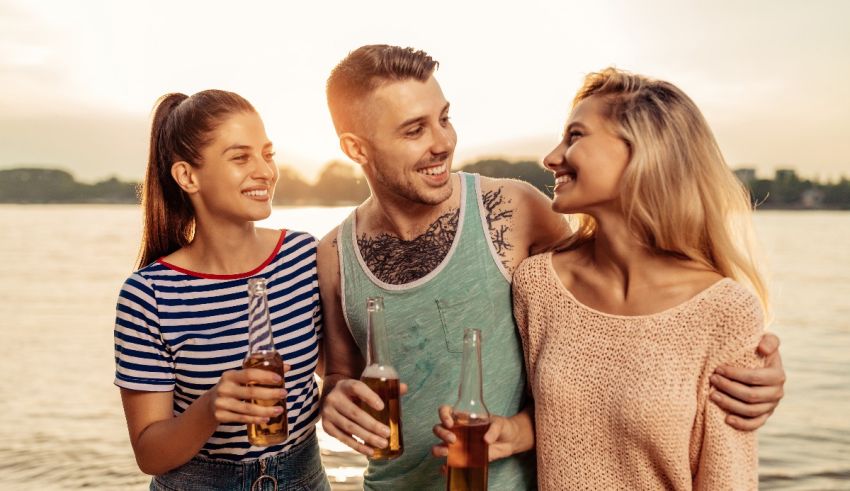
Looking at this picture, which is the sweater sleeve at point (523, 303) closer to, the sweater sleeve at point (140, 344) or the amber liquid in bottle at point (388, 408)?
the amber liquid in bottle at point (388, 408)

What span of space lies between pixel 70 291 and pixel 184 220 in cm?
1956

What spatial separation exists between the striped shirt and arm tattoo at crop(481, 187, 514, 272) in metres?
0.73

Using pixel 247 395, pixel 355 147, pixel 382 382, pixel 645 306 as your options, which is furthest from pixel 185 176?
pixel 645 306

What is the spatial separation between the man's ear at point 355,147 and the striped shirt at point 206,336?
573 mm

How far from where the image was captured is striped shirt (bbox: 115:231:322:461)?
8.83 feet

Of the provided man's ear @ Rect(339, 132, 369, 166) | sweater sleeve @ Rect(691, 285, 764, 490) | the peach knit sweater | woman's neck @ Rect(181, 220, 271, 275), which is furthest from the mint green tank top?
sweater sleeve @ Rect(691, 285, 764, 490)

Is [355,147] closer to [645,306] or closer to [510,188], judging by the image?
[510,188]

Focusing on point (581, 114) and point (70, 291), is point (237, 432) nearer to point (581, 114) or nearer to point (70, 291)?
point (581, 114)

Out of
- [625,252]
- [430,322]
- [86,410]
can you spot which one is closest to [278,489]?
[430,322]

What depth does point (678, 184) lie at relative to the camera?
2418 mm

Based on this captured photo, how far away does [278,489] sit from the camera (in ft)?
9.18

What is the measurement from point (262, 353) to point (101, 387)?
10451 mm

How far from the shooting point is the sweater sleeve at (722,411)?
7.43 feet

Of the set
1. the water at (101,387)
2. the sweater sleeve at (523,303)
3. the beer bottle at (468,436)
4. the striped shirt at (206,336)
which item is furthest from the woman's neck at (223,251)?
the water at (101,387)
